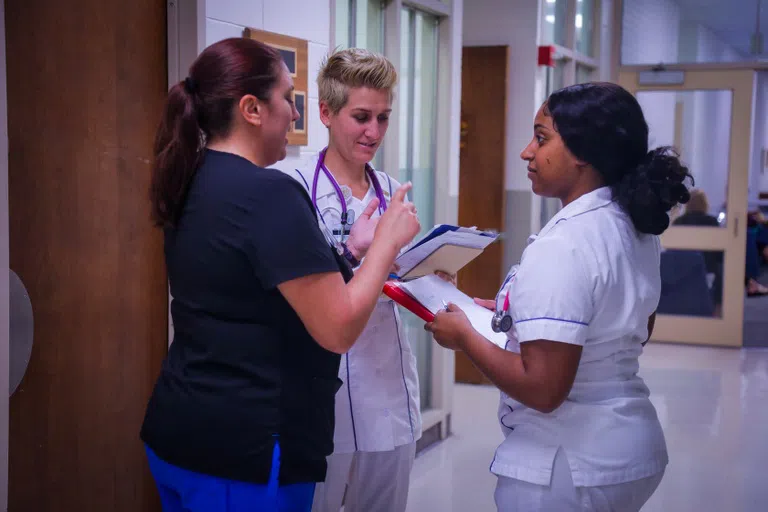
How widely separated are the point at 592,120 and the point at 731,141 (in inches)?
233

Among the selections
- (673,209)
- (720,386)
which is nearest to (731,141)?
(720,386)

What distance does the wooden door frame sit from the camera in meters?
6.82

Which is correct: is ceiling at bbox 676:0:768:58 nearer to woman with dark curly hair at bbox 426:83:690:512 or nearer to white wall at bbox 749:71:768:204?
white wall at bbox 749:71:768:204

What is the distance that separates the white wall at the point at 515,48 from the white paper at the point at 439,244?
3.71 metres

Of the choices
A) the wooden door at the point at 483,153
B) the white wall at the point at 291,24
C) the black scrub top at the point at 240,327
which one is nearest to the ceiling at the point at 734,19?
the wooden door at the point at 483,153

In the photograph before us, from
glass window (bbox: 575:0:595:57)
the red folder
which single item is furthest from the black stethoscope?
glass window (bbox: 575:0:595:57)

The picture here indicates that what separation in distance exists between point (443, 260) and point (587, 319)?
0.55 metres

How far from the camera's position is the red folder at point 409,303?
1770mm

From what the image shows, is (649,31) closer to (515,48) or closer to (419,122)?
(515,48)

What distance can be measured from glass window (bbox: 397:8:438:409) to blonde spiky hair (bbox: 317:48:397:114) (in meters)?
1.77

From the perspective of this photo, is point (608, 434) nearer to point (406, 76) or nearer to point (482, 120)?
point (406, 76)

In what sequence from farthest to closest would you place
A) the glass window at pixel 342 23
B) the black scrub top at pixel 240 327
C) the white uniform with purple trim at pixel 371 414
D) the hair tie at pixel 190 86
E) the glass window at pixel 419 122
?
1. the glass window at pixel 419 122
2. the glass window at pixel 342 23
3. the white uniform with purple trim at pixel 371 414
4. the hair tie at pixel 190 86
5. the black scrub top at pixel 240 327

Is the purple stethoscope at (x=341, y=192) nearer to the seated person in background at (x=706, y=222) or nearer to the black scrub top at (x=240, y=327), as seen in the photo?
the black scrub top at (x=240, y=327)

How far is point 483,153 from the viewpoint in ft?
18.1
